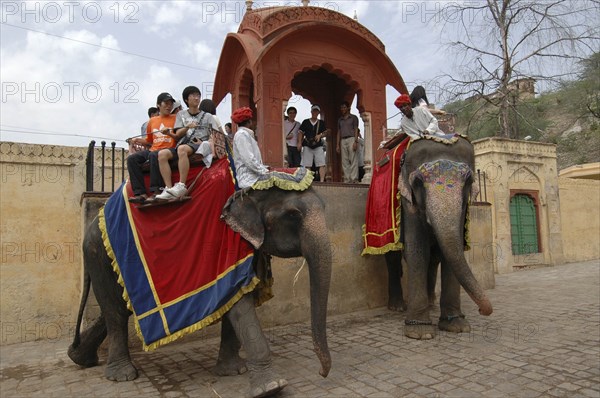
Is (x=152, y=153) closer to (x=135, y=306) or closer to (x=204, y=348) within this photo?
(x=135, y=306)

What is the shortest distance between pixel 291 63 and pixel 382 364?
17.1 feet

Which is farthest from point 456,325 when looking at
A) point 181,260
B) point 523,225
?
point 523,225

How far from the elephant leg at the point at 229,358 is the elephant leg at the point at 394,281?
3.56m

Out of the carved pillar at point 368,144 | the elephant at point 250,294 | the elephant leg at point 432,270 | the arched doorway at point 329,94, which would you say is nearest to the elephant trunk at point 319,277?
the elephant at point 250,294

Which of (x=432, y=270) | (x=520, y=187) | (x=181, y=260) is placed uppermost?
(x=520, y=187)

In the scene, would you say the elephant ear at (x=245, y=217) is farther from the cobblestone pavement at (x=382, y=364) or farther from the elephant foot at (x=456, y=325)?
the elephant foot at (x=456, y=325)

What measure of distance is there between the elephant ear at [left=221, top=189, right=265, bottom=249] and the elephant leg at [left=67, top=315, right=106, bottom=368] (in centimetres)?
198

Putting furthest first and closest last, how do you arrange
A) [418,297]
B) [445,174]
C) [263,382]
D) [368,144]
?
[368,144] < [418,297] < [445,174] < [263,382]

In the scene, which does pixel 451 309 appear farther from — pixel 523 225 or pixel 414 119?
pixel 523 225

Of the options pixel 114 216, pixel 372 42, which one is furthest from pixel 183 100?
pixel 372 42

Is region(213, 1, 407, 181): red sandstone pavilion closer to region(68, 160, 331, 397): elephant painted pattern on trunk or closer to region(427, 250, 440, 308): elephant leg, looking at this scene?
region(427, 250, 440, 308): elephant leg

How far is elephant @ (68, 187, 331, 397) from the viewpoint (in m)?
3.53

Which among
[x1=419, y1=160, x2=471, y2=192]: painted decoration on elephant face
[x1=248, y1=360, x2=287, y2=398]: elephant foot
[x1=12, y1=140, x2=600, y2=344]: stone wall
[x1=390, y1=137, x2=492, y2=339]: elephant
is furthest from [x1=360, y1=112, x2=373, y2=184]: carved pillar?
[x1=248, y1=360, x2=287, y2=398]: elephant foot

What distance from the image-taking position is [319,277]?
3.53 m
